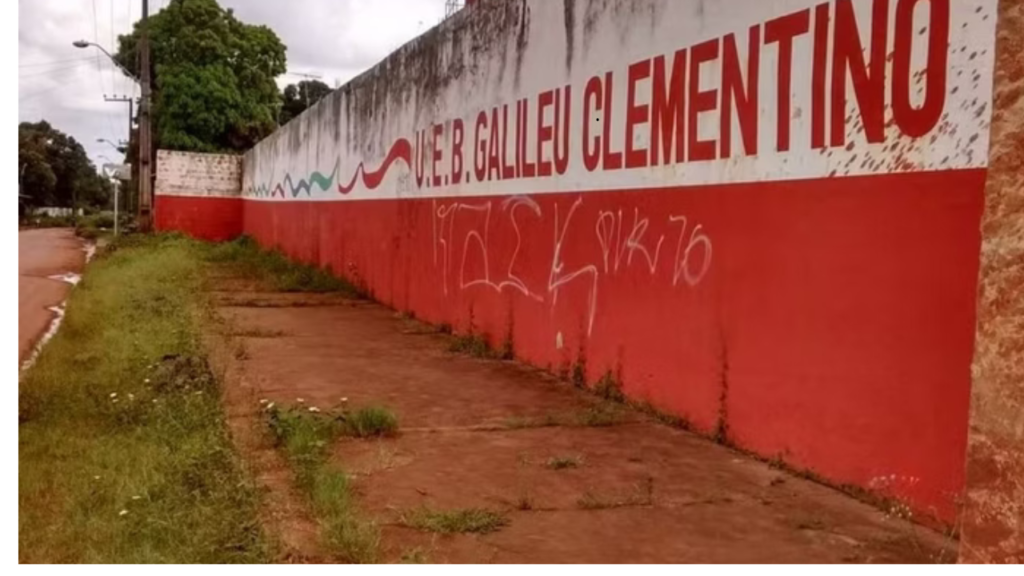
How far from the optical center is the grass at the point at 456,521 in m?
3.68

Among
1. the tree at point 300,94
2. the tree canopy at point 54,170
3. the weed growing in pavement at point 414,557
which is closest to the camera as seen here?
the weed growing in pavement at point 414,557

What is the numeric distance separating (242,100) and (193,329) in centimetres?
2473

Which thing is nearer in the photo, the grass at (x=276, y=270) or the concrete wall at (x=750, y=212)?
the concrete wall at (x=750, y=212)

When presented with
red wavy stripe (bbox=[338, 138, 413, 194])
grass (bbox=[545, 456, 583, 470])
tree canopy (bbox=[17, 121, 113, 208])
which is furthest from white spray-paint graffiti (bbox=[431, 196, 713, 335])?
tree canopy (bbox=[17, 121, 113, 208])

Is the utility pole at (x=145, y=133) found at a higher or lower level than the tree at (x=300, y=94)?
lower

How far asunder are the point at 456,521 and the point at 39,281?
14.3m

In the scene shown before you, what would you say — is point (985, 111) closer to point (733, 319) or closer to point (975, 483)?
point (975, 483)

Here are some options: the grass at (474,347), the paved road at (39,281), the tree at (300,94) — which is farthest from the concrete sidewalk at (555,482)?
the tree at (300,94)

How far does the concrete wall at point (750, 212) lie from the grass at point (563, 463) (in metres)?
0.80

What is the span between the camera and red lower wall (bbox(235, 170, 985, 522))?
11.9 ft

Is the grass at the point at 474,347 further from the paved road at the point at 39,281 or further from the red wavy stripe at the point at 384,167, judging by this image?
the paved road at the point at 39,281

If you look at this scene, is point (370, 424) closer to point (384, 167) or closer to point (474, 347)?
point (474, 347)

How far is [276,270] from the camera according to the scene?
1653 centimetres

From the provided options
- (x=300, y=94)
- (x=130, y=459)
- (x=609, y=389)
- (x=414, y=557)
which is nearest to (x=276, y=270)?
(x=609, y=389)
